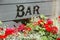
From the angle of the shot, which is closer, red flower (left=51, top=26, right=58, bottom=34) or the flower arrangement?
the flower arrangement

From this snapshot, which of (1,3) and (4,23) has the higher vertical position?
(1,3)

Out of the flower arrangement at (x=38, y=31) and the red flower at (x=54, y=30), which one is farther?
the red flower at (x=54, y=30)

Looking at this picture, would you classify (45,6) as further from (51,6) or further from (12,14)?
(12,14)

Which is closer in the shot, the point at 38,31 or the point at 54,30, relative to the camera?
the point at 54,30

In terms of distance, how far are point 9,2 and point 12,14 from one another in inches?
7.7

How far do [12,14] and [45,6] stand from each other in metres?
0.69

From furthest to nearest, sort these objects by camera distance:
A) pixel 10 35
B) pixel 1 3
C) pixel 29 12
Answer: pixel 29 12, pixel 1 3, pixel 10 35

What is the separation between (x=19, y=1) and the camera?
3828 mm

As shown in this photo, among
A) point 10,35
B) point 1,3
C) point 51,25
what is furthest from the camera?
point 1,3

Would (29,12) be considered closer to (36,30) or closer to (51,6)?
Answer: (51,6)

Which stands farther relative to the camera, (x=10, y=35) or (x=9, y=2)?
(x=9, y=2)

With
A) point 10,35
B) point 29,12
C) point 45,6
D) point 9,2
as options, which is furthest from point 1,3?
point 10,35

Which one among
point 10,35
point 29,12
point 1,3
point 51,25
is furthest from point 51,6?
point 10,35

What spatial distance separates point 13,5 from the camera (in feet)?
12.4
